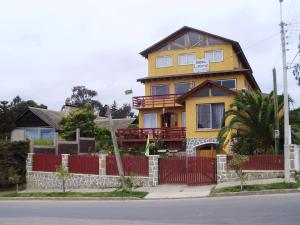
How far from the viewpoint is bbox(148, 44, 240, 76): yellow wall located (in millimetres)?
41906

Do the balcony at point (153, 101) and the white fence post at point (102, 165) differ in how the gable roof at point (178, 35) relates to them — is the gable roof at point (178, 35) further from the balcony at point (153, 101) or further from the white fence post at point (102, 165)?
the white fence post at point (102, 165)

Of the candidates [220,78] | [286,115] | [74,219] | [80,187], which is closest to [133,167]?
[80,187]

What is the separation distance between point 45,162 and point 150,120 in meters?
14.5

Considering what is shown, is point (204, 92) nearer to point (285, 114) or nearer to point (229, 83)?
point (229, 83)

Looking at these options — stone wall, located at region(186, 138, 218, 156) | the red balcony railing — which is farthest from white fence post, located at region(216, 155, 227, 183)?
the red balcony railing

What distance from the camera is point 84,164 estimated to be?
29547mm

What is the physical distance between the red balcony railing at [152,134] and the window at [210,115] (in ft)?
8.61

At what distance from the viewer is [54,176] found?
1205 inches

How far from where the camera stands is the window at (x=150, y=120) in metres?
43.6

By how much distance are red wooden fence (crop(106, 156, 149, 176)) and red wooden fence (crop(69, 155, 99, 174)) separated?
0.86 metres

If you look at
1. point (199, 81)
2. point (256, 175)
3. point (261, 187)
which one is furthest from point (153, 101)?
point (261, 187)

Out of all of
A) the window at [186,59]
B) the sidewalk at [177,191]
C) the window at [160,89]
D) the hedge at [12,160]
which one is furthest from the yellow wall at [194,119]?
the hedge at [12,160]

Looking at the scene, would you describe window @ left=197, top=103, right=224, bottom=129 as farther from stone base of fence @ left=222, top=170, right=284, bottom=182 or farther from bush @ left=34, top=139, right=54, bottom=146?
bush @ left=34, top=139, right=54, bottom=146

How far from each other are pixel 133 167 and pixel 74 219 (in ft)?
41.7
